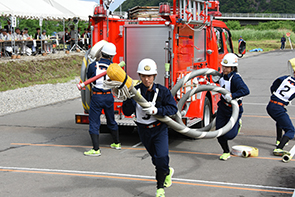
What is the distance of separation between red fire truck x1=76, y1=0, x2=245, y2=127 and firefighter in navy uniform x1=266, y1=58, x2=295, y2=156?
1.65 metres

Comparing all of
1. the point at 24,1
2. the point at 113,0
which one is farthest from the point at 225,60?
the point at 24,1

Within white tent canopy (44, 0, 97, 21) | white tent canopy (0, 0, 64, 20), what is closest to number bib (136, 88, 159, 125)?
white tent canopy (0, 0, 64, 20)

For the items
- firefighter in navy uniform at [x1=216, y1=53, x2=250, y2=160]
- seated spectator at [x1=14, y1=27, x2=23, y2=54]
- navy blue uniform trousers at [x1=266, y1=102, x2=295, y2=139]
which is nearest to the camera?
firefighter in navy uniform at [x1=216, y1=53, x2=250, y2=160]

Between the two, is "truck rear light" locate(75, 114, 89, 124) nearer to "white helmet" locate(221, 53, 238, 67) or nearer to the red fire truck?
the red fire truck

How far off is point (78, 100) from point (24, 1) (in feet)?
31.5

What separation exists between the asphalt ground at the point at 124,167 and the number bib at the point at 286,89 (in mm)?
1193

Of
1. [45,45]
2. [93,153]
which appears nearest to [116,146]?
[93,153]

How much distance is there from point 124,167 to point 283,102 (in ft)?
11.3

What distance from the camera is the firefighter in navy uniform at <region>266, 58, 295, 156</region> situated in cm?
773

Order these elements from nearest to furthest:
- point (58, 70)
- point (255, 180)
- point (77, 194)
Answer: point (77, 194)
point (255, 180)
point (58, 70)

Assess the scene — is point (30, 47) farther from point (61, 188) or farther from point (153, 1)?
point (153, 1)

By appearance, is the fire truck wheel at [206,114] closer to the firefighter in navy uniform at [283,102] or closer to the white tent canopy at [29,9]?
the firefighter in navy uniform at [283,102]

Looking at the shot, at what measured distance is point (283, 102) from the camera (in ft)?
25.8

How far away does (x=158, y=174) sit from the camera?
5277 millimetres
